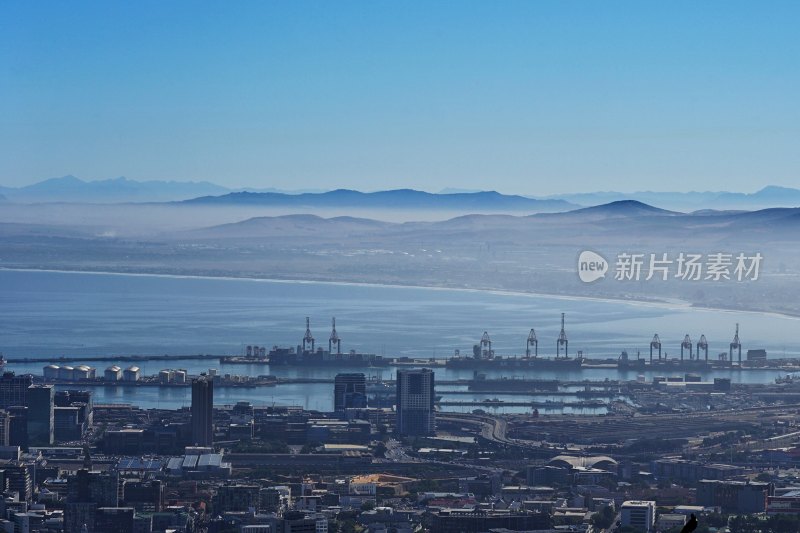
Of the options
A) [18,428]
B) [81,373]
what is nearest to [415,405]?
[18,428]

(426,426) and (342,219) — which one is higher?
(342,219)

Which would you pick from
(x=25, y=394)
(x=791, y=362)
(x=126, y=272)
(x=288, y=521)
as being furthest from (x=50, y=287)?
(x=288, y=521)

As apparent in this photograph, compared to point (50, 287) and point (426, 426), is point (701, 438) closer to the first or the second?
point (426, 426)

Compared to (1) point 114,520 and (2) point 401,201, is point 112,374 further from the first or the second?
(2) point 401,201

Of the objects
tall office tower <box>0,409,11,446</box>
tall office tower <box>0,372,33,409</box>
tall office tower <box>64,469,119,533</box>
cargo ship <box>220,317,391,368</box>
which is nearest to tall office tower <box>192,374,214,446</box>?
tall office tower <box>0,409,11,446</box>

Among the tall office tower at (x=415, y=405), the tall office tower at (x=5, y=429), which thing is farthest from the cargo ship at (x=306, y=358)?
the tall office tower at (x=5, y=429)

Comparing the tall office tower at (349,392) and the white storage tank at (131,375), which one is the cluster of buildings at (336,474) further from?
the white storage tank at (131,375)
